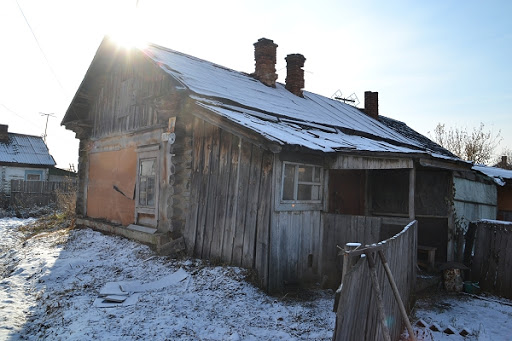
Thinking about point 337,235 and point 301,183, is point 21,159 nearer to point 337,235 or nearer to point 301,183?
point 301,183

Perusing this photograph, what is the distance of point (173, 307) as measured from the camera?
5.65 metres

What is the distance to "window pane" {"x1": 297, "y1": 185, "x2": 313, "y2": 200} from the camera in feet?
23.1

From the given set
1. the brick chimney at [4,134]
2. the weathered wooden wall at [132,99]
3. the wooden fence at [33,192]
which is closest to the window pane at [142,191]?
the weathered wooden wall at [132,99]

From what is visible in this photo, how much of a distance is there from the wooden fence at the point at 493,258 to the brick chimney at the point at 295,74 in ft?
27.5

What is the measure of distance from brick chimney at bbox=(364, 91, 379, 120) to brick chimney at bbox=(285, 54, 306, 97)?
184 inches

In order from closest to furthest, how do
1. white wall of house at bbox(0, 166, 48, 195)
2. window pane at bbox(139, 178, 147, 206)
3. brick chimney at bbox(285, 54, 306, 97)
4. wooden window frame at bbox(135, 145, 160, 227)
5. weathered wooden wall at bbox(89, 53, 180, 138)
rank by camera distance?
weathered wooden wall at bbox(89, 53, 180, 138) → wooden window frame at bbox(135, 145, 160, 227) → window pane at bbox(139, 178, 147, 206) → brick chimney at bbox(285, 54, 306, 97) → white wall of house at bbox(0, 166, 48, 195)

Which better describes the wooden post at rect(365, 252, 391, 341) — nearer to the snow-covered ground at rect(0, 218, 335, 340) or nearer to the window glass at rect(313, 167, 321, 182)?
the snow-covered ground at rect(0, 218, 335, 340)

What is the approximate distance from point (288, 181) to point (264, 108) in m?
3.11

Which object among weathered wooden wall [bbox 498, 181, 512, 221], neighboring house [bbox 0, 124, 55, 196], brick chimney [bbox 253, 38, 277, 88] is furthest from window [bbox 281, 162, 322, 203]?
neighboring house [bbox 0, 124, 55, 196]

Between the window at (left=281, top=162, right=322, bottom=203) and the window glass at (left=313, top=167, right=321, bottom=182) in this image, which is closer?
the window at (left=281, top=162, right=322, bottom=203)

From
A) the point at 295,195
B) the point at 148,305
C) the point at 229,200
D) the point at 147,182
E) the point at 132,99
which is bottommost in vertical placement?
the point at 148,305

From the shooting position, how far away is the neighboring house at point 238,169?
21.9 feet

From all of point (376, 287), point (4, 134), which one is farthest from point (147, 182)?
point (4, 134)

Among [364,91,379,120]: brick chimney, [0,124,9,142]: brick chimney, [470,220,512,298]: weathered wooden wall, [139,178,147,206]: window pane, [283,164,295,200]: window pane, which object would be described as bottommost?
[470,220,512,298]: weathered wooden wall
